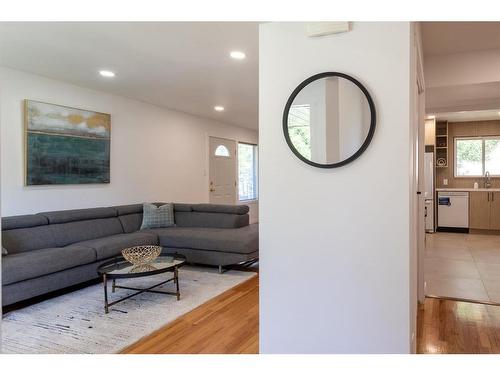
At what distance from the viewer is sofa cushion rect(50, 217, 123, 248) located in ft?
12.8

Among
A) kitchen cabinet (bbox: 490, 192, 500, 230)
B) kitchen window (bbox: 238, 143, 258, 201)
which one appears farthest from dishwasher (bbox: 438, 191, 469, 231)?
kitchen window (bbox: 238, 143, 258, 201)

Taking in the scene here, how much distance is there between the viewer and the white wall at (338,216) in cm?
173

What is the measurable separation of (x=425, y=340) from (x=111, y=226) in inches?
145

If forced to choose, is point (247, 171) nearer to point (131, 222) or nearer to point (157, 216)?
point (157, 216)

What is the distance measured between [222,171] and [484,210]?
5261mm

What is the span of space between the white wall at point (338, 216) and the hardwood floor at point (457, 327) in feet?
2.94

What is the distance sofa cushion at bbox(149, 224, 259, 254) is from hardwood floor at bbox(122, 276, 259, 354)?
3.10ft

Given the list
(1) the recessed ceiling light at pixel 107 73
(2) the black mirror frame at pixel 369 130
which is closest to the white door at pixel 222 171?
(1) the recessed ceiling light at pixel 107 73

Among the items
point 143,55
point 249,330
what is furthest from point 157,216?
point 249,330

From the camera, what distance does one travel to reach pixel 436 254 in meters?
5.27

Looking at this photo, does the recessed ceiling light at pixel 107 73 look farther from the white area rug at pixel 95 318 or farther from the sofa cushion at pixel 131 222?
the white area rug at pixel 95 318

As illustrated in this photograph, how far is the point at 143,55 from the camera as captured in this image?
3.34 m

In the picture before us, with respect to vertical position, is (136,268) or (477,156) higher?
(477,156)

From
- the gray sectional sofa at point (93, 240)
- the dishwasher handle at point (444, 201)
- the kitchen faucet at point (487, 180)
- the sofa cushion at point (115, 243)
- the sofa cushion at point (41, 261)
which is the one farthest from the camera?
the kitchen faucet at point (487, 180)
